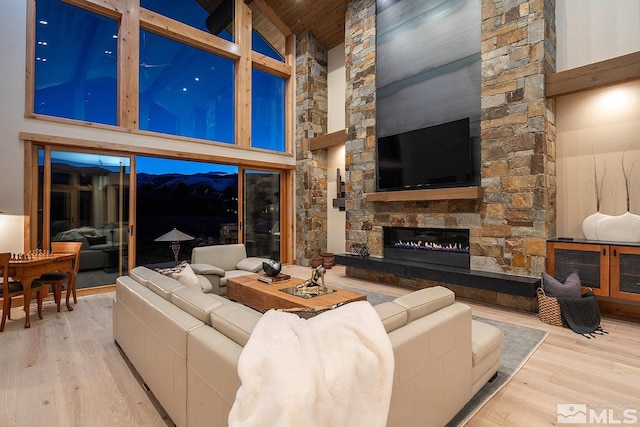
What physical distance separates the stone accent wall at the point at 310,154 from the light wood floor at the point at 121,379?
4.32 m

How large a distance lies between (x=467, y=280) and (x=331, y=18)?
19.3 feet

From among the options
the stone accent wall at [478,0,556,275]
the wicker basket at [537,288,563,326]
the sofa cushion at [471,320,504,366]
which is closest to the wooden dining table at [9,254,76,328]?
the sofa cushion at [471,320,504,366]

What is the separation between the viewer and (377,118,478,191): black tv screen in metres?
4.39

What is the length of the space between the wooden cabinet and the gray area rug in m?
0.93

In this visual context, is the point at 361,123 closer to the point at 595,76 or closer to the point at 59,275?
the point at 595,76

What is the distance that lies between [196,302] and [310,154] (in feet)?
18.6

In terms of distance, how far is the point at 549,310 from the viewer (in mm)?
3361

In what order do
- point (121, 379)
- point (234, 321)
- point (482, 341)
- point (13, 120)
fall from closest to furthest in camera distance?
point (234, 321) < point (482, 341) < point (121, 379) < point (13, 120)

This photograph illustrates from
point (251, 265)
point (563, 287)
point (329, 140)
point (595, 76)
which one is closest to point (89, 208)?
point (251, 265)

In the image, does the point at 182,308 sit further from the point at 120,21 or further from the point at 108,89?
the point at 120,21

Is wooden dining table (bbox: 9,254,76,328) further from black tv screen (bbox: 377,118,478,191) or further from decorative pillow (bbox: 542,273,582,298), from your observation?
decorative pillow (bbox: 542,273,582,298)

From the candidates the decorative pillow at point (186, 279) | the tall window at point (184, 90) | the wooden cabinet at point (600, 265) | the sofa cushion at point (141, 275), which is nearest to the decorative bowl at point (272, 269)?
the decorative pillow at point (186, 279)

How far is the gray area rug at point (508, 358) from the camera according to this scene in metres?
1.90

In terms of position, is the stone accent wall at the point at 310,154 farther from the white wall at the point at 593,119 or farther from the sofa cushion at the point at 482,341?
the sofa cushion at the point at 482,341
